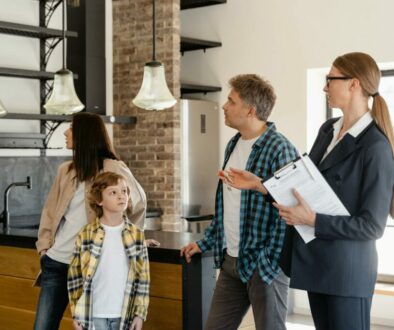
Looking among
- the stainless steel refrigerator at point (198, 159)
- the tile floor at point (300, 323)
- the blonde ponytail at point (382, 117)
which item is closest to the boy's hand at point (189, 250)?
the blonde ponytail at point (382, 117)

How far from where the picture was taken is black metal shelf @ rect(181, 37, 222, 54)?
6.81m

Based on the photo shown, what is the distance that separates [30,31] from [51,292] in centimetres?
269

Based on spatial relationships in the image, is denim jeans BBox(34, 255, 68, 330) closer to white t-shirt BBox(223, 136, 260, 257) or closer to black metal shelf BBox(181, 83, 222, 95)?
white t-shirt BBox(223, 136, 260, 257)

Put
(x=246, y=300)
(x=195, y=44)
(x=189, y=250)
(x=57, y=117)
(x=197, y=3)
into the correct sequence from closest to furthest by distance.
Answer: (x=246, y=300), (x=189, y=250), (x=57, y=117), (x=195, y=44), (x=197, y=3)

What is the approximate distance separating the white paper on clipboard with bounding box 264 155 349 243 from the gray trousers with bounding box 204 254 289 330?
66 cm

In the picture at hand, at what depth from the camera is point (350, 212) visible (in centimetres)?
237

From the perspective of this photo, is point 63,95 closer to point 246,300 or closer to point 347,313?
point 246,300

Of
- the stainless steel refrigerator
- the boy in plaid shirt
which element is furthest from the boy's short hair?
the stainless steel refrigerator

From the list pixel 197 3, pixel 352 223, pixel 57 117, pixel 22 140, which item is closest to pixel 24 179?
pixel 22 140

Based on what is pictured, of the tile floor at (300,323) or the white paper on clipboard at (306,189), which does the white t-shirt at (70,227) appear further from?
the tile floor at (300,323)

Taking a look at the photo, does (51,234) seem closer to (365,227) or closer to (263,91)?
(263,91)

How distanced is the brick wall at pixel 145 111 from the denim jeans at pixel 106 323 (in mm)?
3196

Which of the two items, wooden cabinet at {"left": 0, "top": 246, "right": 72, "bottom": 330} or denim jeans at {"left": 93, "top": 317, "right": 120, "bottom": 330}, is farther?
wooden cabinet at {"left": 0, "top": 246, "right": 72, "bottom": 330}

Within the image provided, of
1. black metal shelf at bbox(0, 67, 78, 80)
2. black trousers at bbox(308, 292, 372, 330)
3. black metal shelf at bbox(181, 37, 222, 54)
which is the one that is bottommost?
black trousers at bbox(308, 292, 372, 330)
